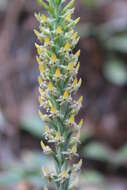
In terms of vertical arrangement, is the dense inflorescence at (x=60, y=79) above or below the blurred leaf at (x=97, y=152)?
above

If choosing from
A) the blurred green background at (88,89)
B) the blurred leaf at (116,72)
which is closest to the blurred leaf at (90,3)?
the blurred green background at (88,89)

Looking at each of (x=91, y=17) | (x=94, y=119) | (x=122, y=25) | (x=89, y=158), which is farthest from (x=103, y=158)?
(x=91, y=17)

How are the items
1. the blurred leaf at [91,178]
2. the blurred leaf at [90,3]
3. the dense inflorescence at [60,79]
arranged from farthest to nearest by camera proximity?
the blurred leaf at [90,3] → the blurred leaf at [91,178] → the dense inflorescence at [60,79]

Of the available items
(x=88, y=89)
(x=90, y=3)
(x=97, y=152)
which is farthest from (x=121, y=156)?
(x=90, y=3)

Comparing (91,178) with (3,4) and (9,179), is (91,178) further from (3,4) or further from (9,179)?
(3,4)

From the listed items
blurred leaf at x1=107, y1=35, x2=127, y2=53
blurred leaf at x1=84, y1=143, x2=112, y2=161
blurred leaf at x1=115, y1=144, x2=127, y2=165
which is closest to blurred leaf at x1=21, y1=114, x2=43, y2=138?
blurred leaf at x1=84, y1=143, x2=112, y2=161

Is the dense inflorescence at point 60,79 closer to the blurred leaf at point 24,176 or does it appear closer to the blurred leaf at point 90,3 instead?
the blurred leaf at point 24,176

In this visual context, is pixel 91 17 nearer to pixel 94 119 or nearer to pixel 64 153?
pixel 94 119
